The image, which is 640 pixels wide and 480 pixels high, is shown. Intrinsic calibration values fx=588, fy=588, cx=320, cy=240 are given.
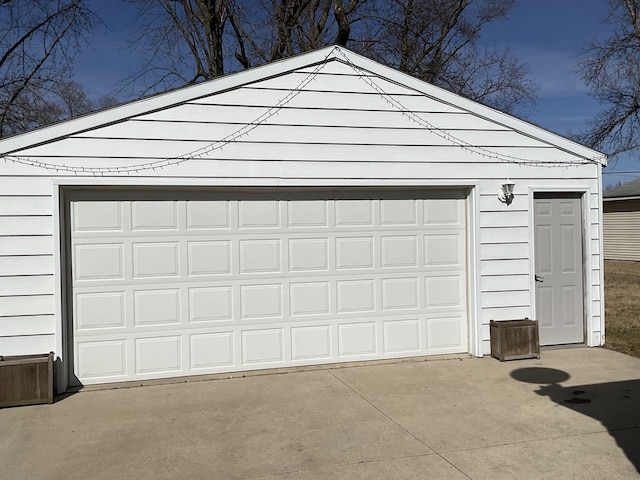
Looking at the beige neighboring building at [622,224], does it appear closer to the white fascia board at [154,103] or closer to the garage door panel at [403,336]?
the garage door panel at [403,336]

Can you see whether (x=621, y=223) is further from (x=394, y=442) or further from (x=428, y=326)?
(x=394, y=442)

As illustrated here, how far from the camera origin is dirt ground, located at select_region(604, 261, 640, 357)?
799 cm

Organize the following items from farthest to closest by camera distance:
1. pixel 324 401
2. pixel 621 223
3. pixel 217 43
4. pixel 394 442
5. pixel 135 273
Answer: pixel 621 223 < pixel 217 43 < pixel 135 273 < pixel 324 401 < pixel 394 442

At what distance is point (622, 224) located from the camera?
878 inches

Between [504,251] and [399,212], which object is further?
[504,251]

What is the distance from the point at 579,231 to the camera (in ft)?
25.4

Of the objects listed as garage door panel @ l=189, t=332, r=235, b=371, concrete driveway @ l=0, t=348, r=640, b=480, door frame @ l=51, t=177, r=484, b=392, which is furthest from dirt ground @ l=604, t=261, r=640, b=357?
garage door panel @ l=189, t=332, r=235, b=371

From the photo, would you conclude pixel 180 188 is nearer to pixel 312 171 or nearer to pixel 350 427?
pixel 312 171

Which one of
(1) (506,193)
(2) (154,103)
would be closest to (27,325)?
(2) (154,103)

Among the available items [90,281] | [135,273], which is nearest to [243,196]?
[135,273]

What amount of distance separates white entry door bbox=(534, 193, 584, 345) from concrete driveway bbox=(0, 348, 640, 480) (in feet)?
3.28

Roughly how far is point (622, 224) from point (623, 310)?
12.8 m

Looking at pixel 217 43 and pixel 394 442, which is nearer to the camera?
pixel 394 442

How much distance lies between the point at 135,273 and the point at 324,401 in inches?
98.6
